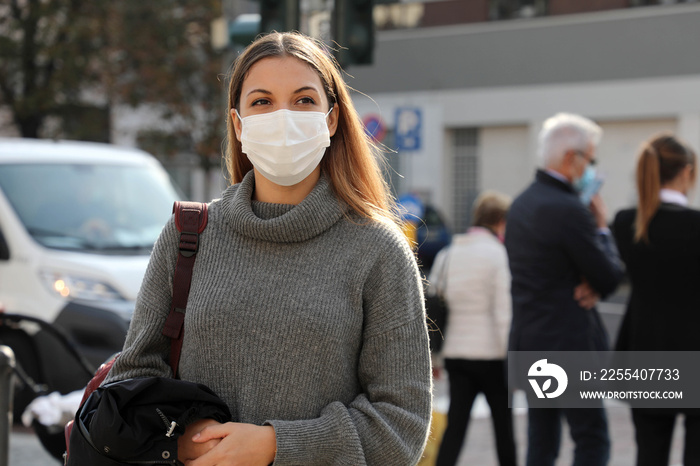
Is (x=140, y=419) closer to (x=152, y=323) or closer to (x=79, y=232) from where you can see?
(x=152, y=323)

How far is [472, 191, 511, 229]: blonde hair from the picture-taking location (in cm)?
554

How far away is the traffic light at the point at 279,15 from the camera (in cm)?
595

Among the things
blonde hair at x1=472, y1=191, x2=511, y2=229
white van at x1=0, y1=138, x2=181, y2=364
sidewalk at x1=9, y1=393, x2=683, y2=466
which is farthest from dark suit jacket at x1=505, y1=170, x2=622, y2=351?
white van at x1=0, y1=138, x2=181, y2=364

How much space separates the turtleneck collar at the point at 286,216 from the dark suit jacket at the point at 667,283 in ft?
7.65

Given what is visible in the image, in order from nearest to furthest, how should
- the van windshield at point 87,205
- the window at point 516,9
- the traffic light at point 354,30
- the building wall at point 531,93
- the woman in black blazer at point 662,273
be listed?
the woman in black blazer at point 662,273 → the traffic light at point 354,30 → the van windshield at point 87,205 → the building wall at point 531,93 → the window at point 516,9

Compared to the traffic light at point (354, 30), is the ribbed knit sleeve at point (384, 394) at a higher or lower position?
lower

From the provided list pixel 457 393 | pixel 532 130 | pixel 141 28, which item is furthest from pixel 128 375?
pixel 532 130

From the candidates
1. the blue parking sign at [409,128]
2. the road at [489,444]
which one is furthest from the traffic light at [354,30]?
the blue parking sign at [409,128]

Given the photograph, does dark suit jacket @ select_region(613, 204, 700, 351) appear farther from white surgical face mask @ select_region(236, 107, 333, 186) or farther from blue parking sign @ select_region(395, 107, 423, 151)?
blue parking sign @ select_region(395, 107, 423, 151)

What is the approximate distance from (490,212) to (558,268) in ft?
4.14

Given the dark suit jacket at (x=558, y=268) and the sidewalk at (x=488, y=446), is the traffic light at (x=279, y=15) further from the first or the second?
the sidewalk at (x=488, y=446)

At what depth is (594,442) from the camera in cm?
422

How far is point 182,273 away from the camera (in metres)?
2.18

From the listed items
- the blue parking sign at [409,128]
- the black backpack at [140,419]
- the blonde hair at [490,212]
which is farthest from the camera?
the blue parking sign at [409,128]
